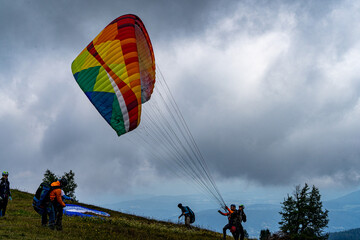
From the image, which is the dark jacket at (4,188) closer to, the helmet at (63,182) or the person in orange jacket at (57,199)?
the person in orange jacket at (57,199)

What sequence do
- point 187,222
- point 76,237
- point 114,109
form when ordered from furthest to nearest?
point 187,222 → point 114,109 → point 76,237

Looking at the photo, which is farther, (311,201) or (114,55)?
(311,201)

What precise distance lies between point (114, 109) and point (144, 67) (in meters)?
3.72

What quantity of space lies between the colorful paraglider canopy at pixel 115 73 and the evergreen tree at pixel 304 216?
49.4 meters

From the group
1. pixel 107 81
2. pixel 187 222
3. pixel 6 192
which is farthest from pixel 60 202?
pixel 187 222

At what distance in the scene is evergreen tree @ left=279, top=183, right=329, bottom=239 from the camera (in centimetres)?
5606

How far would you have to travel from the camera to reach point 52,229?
1259 centimetres

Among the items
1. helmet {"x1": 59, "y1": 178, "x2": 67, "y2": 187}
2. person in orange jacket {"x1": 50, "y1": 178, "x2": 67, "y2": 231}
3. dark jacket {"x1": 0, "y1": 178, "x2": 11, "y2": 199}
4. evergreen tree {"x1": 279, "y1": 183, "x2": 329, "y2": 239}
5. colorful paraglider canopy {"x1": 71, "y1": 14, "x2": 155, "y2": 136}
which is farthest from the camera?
evergreen tree {"x1": 279, "y1": 183, "x2": 329, "y2": 239}

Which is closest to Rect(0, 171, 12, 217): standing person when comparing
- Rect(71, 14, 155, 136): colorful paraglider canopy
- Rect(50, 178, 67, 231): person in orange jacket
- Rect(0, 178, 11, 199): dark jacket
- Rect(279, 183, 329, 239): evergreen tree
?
Rect(0, 178, 11, 199): dark jacket

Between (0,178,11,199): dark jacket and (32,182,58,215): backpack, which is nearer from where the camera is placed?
(32,182,58,215): backpack

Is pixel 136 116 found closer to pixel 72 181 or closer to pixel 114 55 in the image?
pixel 114 55

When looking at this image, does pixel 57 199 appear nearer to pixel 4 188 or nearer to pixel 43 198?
pixel 43 198

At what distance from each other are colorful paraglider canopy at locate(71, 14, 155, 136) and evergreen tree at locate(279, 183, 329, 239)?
49.4 meters

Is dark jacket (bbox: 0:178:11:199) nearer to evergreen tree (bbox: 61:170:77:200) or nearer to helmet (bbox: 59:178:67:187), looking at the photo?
helmet (bbox: 59:178:67:187)
